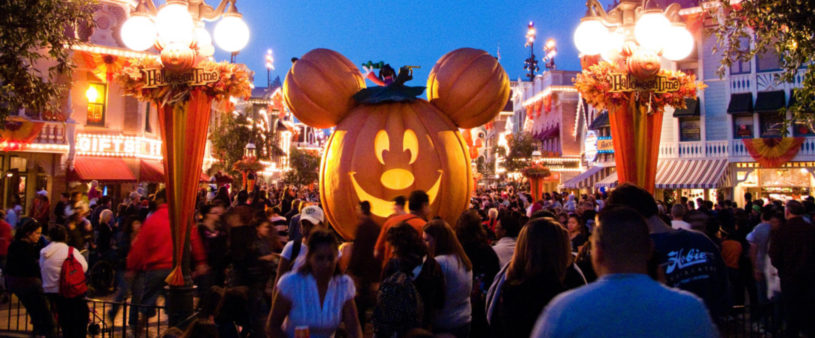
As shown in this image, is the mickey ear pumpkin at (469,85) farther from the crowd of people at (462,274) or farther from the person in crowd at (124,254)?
the person in crowd at (124,254)

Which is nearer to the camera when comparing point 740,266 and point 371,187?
point 371,187

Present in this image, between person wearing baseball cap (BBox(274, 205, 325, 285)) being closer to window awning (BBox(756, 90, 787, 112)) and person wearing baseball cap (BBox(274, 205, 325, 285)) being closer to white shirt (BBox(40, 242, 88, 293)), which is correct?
white shirt (BBox(40, 242, 88, 293))

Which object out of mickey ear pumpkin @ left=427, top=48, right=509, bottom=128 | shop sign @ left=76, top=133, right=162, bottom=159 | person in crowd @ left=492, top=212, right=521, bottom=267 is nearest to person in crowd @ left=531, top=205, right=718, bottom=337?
person in crowd @ left=492, top=212, right=521, bottom=267

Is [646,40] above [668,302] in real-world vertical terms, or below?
above

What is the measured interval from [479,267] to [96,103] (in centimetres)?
1925

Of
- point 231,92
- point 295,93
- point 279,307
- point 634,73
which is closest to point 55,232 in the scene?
point 231,92

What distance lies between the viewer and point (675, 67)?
2331cm

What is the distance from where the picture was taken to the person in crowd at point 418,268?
358 centimetres

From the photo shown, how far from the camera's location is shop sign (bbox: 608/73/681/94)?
714 centimetres

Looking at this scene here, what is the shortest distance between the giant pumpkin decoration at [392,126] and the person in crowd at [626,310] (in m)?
5.05

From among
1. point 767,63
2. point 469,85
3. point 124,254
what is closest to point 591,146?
point 767,63

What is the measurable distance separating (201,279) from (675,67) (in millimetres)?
21876

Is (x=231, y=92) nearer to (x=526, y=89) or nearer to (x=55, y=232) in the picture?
(x=55, y=232)

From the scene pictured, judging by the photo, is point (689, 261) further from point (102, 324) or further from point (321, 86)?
point (102, 324)
